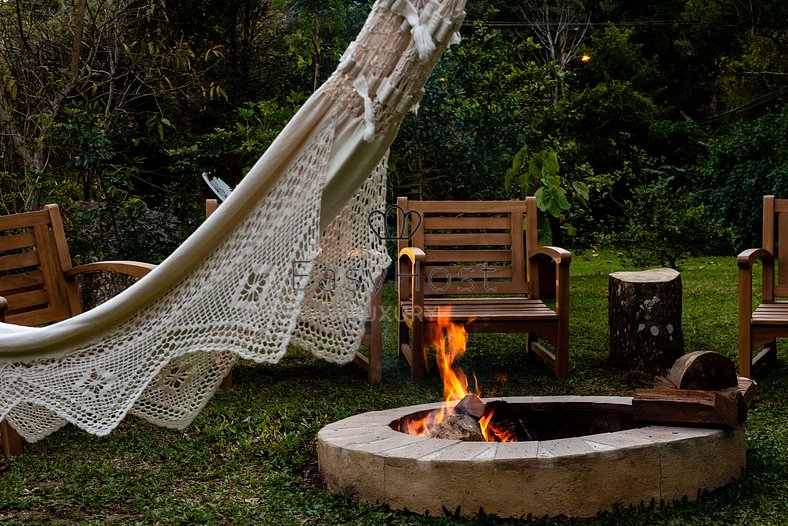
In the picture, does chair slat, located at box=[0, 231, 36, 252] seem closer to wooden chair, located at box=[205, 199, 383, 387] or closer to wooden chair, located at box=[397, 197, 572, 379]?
wooden chair, located at box=[205, 199, 383, 387]

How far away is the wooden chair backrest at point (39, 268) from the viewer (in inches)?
151

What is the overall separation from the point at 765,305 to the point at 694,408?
5.57ft

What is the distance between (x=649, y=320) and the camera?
4199 mm

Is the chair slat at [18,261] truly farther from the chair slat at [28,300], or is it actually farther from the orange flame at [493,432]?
the orange flame at [493,432]

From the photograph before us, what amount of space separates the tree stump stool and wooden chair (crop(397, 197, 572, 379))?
12.2 inches

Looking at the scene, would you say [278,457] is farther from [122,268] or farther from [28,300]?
[28,300]

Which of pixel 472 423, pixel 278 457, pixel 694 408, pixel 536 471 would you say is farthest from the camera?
pixel 278 457

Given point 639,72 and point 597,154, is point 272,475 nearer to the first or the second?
point 597,154

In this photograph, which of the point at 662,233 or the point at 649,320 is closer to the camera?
the point at 649,320

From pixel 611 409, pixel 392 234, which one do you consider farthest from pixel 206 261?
pixel 392 234

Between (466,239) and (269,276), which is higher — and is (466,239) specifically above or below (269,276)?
below

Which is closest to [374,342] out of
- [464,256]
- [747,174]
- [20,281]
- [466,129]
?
[464,256]

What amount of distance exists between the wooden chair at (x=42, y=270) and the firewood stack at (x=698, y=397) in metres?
2.15

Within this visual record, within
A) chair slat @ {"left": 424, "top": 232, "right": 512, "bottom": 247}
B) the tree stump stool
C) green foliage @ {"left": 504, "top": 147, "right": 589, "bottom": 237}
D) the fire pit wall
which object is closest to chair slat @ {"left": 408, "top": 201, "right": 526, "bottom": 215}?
chair slat @ {"left": 424, "top": 232, "right": 512, "bottom": 247}
